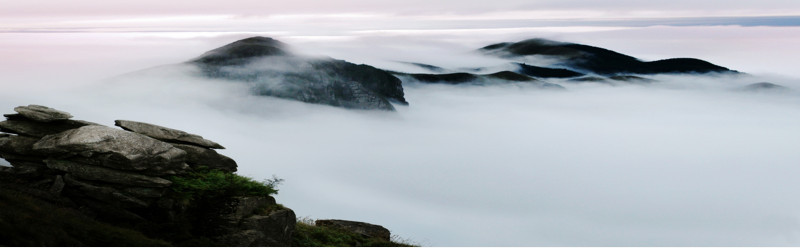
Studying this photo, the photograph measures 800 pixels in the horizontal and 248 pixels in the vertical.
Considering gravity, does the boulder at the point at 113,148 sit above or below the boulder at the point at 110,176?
above

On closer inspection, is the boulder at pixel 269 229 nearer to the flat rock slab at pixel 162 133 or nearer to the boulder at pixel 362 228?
the flat rock slab at pixel 162 133

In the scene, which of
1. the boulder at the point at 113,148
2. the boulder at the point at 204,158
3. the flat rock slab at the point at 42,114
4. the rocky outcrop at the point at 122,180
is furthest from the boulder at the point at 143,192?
the flat rock slab at the point at 42,114

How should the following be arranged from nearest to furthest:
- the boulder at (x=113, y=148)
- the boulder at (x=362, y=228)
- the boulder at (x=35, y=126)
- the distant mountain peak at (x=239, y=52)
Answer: the boulder at (x=113, y=148) < the boulder at (x=35, y=126) < the boulder at (x=362, y=228) < the distant mountain peak at (x=239, y=52)

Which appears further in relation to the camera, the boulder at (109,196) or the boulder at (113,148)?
the boulder at (113,148)

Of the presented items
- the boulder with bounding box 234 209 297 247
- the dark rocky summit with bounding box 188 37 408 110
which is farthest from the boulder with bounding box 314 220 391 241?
the dark rocky summit with bounding box 188 37 408 110

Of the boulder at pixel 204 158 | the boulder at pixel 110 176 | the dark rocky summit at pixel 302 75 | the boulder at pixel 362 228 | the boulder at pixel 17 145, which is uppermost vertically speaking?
the dark rocky summit at pixel 302 75

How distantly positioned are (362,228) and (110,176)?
11.0 m

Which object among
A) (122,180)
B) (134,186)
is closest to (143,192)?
(134,186)

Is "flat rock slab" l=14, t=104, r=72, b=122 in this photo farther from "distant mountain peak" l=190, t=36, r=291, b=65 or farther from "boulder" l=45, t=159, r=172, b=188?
"distant mountain peak" l=190, t=36, r=291, b=65

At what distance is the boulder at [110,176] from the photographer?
18766mm

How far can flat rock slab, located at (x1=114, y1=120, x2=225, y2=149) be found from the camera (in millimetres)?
21406

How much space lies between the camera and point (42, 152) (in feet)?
63.8

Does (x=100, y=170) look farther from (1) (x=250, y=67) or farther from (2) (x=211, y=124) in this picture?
(2) (x=211, y=124)

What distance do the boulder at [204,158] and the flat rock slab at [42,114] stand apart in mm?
3975
